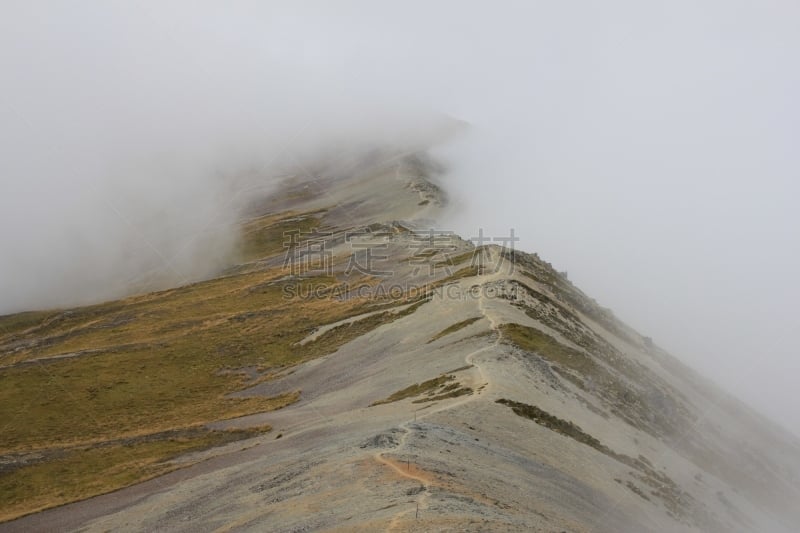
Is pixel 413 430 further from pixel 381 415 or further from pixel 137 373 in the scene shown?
pixel 137 373

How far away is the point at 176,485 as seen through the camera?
49.8m

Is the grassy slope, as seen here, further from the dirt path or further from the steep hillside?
the dirt path

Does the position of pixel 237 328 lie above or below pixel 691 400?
above

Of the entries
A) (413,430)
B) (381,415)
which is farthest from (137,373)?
(413,430)

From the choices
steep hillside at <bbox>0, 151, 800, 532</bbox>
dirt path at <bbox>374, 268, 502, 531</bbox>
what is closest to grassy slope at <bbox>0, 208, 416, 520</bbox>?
steep hillside at <bbox>0, 151, 800, 532</bbox>

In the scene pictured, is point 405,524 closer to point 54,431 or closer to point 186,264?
point 54,431

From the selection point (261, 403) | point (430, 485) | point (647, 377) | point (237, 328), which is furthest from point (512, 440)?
point (237, 328)

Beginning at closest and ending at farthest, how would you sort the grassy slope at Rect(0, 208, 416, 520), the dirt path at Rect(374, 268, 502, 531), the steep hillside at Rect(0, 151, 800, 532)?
the dirt path at Rect(374, 268, 502, 531)
the steep hillside at Rect(0, 151, 800, 532)
the grassy slope at Rect(0, 208, 416, 520)

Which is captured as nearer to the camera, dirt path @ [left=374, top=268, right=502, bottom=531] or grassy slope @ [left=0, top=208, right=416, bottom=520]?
dirt path @ [left=374, top=268, right=502, bottom=531]

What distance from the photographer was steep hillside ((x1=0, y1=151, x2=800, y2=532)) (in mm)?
36188

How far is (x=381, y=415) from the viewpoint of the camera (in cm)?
4819

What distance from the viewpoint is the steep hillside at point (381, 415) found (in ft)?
119

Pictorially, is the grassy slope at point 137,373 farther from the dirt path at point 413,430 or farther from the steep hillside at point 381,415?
the dirt path at point 413,430

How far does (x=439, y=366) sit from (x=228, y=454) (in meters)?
20.2
